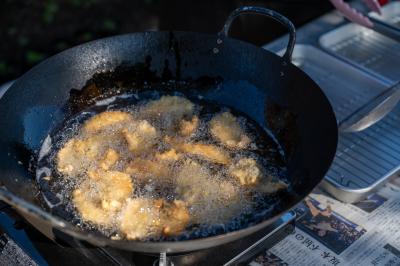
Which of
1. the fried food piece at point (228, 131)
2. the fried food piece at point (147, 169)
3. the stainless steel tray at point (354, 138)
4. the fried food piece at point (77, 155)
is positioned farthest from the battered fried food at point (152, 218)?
the stainless steel tray at point (354, 138)

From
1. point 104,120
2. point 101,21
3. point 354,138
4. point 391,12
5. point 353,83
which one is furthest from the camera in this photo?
point 101,21

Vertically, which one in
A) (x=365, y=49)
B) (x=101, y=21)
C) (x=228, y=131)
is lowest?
(x=101, y=21)

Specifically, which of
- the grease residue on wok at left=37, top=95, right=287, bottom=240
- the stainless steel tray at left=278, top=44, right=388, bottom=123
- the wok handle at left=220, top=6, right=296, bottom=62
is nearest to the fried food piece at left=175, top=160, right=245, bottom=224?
the grease residue on wok at left=37, top=95, right=287, bottom=240

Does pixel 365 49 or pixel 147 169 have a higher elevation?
pixel 147 169

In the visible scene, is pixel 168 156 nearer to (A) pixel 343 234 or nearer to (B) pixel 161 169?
(B) pixel 161 169

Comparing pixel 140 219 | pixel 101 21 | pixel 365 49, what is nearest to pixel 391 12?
pixel 365 49

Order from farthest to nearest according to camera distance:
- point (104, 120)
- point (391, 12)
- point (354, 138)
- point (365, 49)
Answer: point (391, 12) → point (365, 49) → point (354, 138) → point (104, 120)

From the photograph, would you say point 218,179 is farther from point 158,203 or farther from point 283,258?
point 283,258

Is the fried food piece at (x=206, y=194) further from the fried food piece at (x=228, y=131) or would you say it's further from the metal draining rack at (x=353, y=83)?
the metal draining rack at (x=353, y=83)
